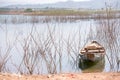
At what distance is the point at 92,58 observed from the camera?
539 inches

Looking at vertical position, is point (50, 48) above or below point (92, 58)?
above

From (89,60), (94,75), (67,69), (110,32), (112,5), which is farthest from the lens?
(89,60)

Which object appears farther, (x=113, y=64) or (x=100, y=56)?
(x=100, y=56)

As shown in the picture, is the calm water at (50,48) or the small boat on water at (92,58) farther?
the small boat on water at (92,58)

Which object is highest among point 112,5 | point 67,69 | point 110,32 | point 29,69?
point 112,5

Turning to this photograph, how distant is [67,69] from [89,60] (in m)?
1.33

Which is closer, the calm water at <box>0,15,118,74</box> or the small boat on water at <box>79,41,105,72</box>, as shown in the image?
the calm water at <box>0,15,118,74</box>

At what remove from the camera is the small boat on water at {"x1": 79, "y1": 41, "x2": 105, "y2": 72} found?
1346cm

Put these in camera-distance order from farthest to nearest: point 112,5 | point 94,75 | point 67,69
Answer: point 67,69, point 112,5, point 94,75

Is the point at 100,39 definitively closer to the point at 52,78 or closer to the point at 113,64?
the point at 113,64

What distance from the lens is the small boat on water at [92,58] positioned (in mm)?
13461

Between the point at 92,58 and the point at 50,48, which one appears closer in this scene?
the point at 50,48

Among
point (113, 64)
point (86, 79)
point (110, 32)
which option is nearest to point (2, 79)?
point (86, 79)

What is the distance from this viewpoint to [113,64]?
11.6m
